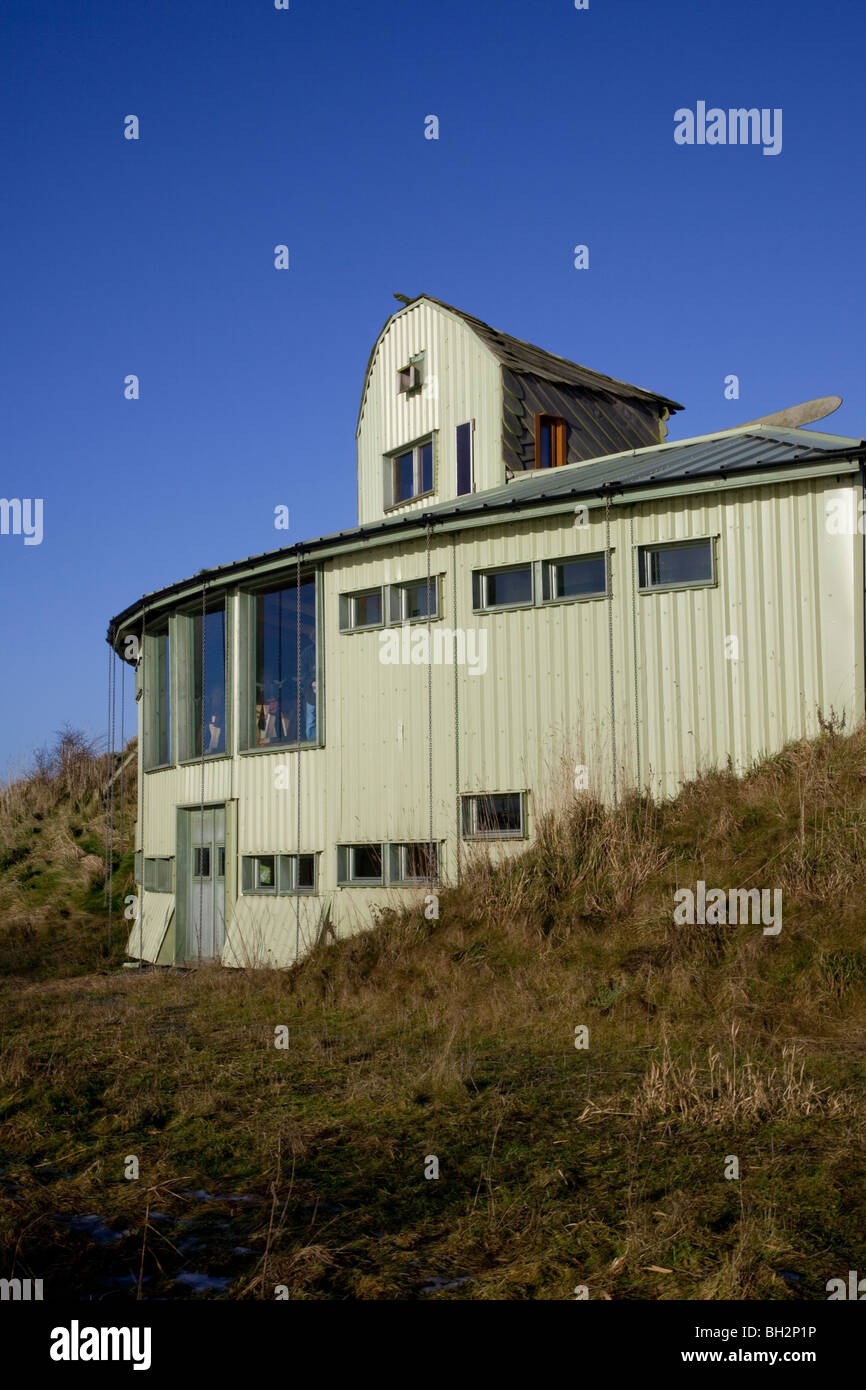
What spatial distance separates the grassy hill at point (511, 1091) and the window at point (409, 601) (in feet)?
13.4

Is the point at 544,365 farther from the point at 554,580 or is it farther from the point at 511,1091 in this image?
the point at 511,1091

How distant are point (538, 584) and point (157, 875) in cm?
982

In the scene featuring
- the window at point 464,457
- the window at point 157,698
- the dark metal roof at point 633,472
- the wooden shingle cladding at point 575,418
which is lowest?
the window at point 157,698

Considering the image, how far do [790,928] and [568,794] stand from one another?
4132mm

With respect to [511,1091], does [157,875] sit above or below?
above

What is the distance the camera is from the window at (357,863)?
1745 cm

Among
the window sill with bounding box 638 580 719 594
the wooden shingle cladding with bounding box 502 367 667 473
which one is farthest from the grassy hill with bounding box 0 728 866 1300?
the wooden shingle cladding with bounding box 502 367 667 473

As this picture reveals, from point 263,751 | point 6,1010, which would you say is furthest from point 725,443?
point 6,1010

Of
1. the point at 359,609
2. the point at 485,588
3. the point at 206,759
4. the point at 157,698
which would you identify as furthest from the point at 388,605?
the point at 157,698

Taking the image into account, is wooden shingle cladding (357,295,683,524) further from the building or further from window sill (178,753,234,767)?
window sill (178,753,234,767)

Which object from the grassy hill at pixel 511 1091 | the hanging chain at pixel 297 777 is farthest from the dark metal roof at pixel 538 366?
the grassy hill at pixel 511 1091

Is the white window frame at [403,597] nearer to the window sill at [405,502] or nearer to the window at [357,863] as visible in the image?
the window at [357,863]

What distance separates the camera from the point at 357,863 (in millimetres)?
17734
